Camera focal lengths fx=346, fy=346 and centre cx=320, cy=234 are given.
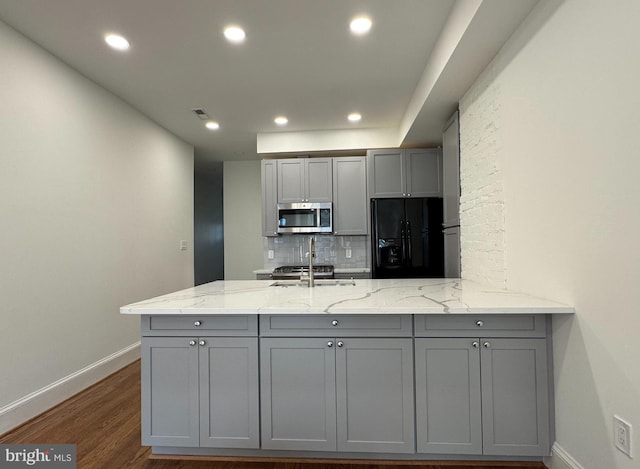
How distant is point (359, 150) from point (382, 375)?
11.0 ft

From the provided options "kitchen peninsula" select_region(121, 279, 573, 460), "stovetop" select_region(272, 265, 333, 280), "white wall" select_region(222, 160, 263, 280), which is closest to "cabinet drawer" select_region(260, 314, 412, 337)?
"kitchen peninsula" select_region(121, 279, 573, 460)

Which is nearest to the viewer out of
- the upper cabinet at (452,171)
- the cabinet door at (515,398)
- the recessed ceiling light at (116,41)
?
the cabinet door at (515,398)

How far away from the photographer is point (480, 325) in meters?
1.78

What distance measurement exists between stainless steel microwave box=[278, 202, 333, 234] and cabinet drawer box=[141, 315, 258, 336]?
2.76 meters

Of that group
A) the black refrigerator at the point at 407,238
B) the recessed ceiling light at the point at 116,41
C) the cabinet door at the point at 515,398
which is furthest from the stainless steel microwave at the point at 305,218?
the cabinet door at the point at 515,398

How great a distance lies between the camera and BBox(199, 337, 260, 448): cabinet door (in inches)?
72.3

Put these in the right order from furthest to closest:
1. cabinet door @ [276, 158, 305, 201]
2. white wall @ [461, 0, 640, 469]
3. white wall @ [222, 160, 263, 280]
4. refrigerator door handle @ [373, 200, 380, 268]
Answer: white wall @ [222, 160, 263, 280]
cabinet door @ [276, 158, 305, 201]
refrigerator door handle @ [373, 200, 380, 268]
white wall @ [461, 0, 640, 469]

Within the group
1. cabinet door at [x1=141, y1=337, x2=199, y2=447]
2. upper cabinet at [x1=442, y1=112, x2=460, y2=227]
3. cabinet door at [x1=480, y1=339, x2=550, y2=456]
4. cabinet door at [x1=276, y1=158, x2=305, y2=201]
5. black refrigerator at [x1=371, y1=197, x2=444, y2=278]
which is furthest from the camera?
cabinet door at [x1=276, y1=158, x2=305, y2=201]

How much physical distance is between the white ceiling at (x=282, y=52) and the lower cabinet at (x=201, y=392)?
6.68ft

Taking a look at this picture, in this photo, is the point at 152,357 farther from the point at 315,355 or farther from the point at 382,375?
the point at 382,375

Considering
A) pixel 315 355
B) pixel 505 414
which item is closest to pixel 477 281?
pixel 505 414

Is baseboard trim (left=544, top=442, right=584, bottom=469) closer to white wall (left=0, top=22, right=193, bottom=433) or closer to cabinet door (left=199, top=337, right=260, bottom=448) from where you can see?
cabinet door (left=199, top=337, right=260, bottom=448)

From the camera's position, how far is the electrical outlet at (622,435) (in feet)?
4.25

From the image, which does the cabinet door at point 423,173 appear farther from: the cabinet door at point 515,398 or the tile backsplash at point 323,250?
the cabinet door at point 515,398
